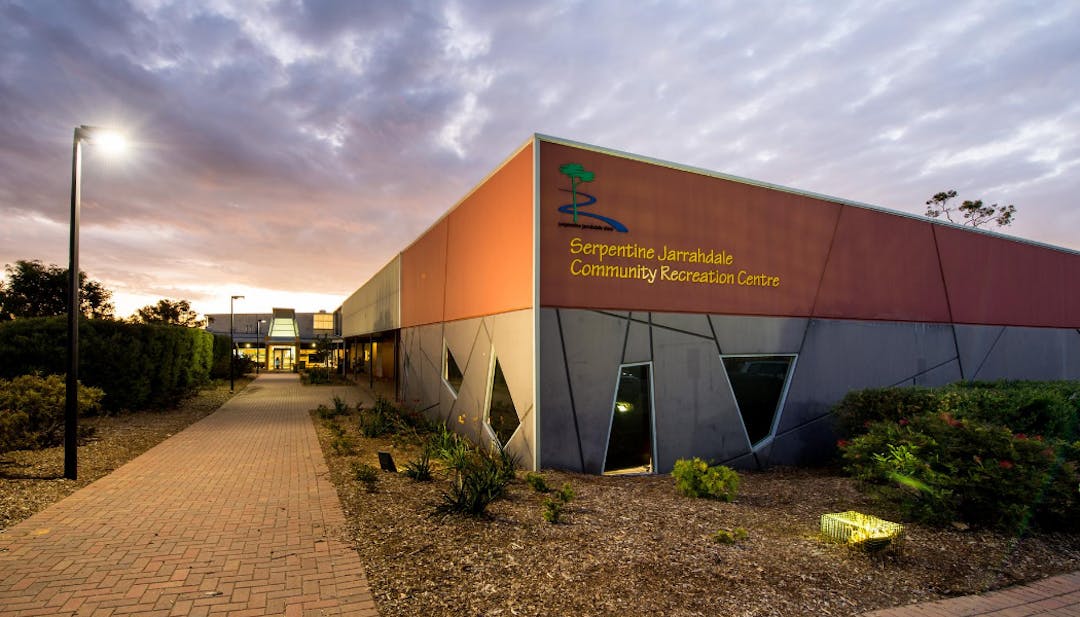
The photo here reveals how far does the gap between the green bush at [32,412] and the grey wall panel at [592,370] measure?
30.7 ft

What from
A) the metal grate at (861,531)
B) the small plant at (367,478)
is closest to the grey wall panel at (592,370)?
the small plant at (367,478)

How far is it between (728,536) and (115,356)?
15.7 metres

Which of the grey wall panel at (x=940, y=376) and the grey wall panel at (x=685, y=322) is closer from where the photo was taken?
the grey wall panel at (x=685, y=322)

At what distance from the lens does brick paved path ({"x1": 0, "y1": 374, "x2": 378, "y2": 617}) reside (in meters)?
4.19

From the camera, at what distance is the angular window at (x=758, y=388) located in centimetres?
1049

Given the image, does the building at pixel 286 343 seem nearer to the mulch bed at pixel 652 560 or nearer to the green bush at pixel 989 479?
the mulch bed at pixel 652 560

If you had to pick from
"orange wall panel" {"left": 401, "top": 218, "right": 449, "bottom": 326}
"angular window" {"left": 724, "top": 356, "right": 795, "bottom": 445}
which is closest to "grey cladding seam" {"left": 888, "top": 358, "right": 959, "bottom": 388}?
"angular window" {"left": 724, "top": 356, "right": 795, "bottom": 445}

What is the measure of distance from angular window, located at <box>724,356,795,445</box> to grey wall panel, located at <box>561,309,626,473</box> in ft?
8.46

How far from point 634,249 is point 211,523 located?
23.4ft

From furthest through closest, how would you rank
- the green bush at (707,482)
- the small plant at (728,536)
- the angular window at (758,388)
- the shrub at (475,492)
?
1. the angular window at (758,388)
2. the green bush at (707,482)
3. the shrub at (475,492)
4. the small plant at (728,536)

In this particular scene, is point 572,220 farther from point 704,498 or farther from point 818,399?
point 818,399

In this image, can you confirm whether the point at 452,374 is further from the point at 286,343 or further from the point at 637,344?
the point at 286,343

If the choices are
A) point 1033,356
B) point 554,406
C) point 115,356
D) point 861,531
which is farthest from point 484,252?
point 1033,356

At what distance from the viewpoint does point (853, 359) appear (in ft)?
39.2
